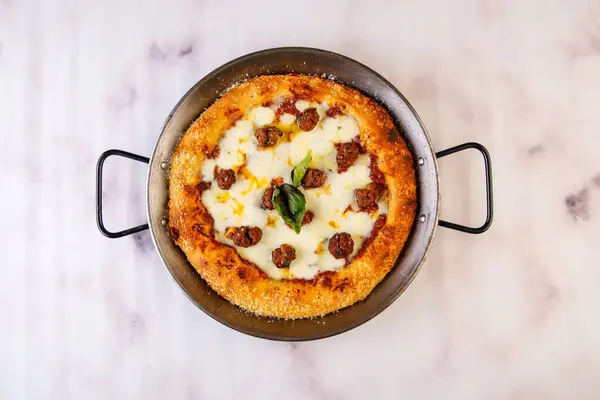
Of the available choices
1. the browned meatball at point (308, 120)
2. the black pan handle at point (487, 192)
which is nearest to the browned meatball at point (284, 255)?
the browned meatball at point (308, 120)

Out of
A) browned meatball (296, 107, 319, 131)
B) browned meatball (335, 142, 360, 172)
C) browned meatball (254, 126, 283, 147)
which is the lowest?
browned meatball (335, 142, 360, 172)

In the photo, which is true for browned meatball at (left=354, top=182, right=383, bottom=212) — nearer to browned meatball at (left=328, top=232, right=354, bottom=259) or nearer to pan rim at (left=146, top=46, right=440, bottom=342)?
browned meatball at (left=328, top=232, right=354, bottom=259)

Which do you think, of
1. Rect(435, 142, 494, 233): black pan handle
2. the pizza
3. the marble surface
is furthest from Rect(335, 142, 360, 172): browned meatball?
the marble surface

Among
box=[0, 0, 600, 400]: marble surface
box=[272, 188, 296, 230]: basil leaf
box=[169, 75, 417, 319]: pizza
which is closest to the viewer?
box=[272, 188, 296, 230]: basil leaf

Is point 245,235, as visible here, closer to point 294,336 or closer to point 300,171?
point 300,171

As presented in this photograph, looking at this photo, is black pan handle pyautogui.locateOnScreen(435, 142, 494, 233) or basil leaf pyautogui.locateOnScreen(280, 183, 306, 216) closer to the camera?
basil leaf pyautogui.locateOnScreen(280, 183, 306, 216)

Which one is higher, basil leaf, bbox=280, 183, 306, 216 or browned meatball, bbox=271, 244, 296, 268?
basil leaf, bbox=280, 183, 306, 216

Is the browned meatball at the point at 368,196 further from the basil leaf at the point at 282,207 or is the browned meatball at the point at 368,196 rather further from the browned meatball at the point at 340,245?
the basil leaf at the point at 282,207

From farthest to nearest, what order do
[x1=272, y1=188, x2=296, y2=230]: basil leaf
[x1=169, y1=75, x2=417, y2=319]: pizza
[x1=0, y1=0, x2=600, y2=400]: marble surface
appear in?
[x1=0, y1=0, x2=600, y2=400]: marble surface < [x1=169, y1=75, x2=417, y2=319]: pizza < [x1=272, y1=188, x2=296, y2=230]: basil leaf
